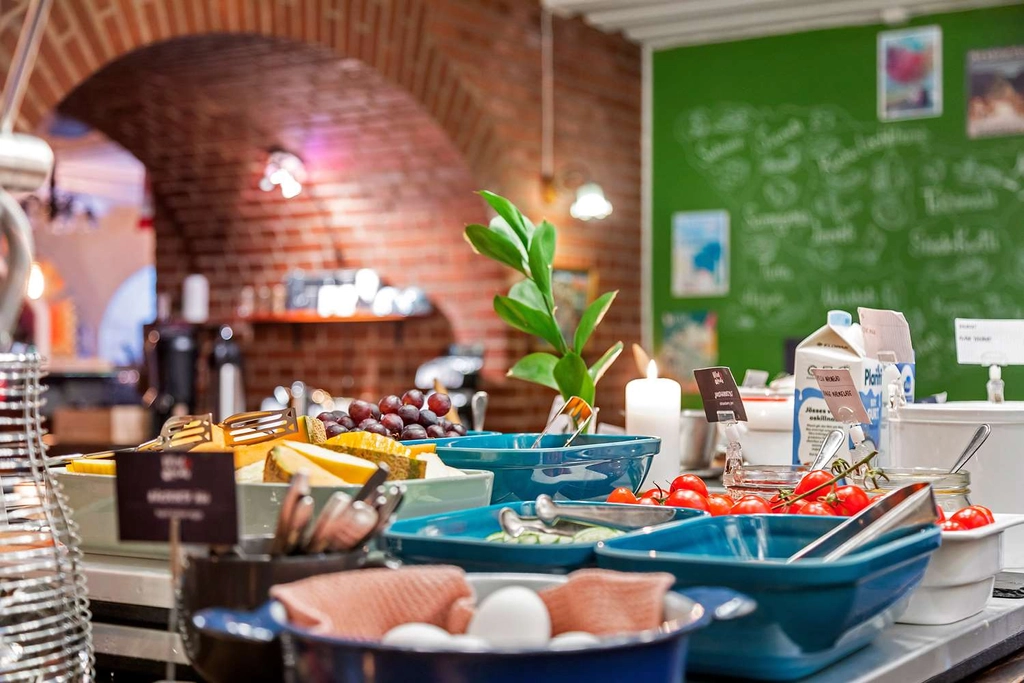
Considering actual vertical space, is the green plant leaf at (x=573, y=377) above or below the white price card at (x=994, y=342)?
below

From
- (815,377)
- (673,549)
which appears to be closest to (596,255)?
(815,377)

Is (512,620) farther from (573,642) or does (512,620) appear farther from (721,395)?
(721,395)

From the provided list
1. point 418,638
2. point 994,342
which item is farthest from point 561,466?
point 994,342

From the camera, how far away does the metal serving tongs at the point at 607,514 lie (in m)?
1.34

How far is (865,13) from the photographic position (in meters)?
5.89

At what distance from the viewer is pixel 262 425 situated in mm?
1636

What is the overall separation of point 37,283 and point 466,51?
14.4ft

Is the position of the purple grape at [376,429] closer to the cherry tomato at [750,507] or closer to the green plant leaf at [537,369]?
the green plant leaf at [537,369]

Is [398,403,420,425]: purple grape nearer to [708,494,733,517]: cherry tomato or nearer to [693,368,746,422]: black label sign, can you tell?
[693,368,746,422]: black label sign

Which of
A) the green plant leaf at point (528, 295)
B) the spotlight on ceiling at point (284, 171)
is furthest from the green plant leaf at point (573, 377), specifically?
the spotlight on ceiling at point (284, 171)

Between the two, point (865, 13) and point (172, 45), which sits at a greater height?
point (865, 13)

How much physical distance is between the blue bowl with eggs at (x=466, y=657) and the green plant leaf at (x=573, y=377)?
1.28 metres

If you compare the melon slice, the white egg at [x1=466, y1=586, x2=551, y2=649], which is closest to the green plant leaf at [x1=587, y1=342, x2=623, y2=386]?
the melon slice

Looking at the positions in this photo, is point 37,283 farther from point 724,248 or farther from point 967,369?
point 967,369
